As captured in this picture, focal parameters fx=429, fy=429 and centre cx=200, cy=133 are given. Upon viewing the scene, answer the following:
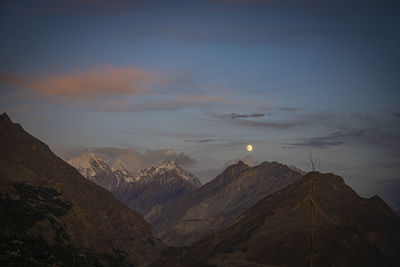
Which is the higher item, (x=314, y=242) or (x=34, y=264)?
(x=314, y=242)

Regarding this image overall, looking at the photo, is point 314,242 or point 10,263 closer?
point 314,242

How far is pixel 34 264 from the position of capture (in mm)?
178625

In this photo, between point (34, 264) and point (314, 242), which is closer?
point (314, 242)

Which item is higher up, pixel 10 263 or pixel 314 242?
pixel 314 242

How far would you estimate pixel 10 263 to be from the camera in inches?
6693

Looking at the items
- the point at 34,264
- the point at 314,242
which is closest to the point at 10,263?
the point at 34,264

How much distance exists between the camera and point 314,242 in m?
38.3

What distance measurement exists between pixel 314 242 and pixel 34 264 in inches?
6586

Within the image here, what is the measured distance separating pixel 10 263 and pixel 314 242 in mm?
162450

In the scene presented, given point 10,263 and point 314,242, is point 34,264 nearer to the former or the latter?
point 10,263
